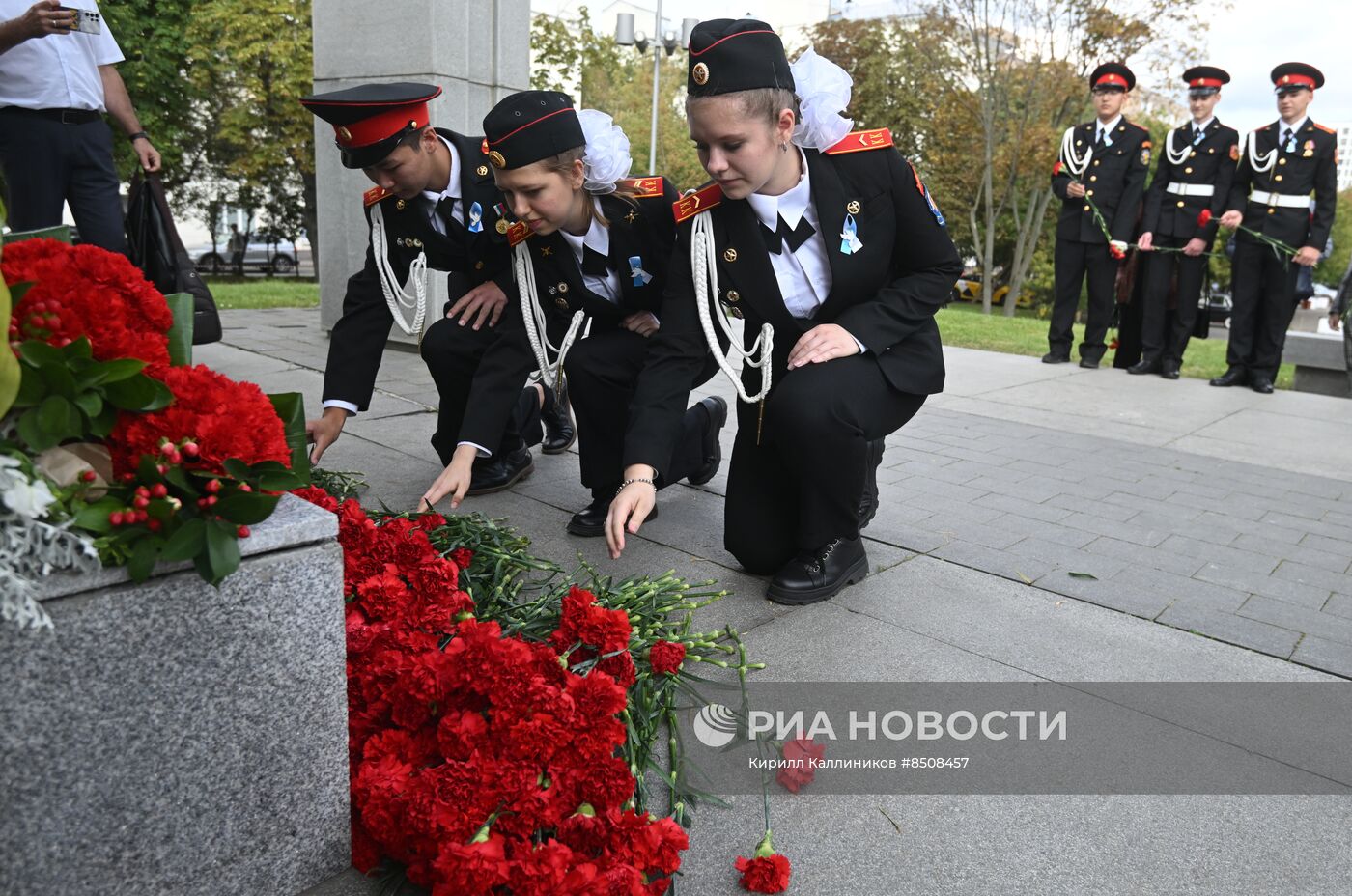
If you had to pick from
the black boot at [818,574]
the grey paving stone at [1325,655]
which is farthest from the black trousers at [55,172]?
the grey paving stone at [1325,655]

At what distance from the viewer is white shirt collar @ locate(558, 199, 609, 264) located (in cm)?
342

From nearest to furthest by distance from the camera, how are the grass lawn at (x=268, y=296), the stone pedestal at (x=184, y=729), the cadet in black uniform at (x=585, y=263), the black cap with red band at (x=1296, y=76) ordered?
the stone pedestal at (x=184, y=729), the cadet in black uniform at (x=585, y=263), the black cap with red band at (x=1296, y=76), the grass lawn at (x=268, y=296)

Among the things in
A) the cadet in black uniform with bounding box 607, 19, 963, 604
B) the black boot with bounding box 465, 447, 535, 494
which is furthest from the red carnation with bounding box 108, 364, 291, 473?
the black boot with bounding box 465, 447, 535, 494

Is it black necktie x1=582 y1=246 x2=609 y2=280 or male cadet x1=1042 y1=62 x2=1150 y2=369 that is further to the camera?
male cadet x1=1042 y1=62 x2=1150 y2=369

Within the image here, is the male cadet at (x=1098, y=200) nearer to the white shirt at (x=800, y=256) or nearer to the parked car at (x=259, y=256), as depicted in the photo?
the white shirt at (x=800, y=256)

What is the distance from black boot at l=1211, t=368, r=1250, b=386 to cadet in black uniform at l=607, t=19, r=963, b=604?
5968 mm

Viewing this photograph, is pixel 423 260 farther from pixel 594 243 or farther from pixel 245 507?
pixel 245 507

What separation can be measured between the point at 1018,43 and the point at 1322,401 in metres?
18.3

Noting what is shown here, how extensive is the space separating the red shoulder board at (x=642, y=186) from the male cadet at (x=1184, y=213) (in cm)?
627

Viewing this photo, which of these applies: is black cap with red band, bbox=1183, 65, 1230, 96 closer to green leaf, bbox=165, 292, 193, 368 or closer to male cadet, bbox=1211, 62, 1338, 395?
male cadet, bbox=1211, 62, 1338, 395

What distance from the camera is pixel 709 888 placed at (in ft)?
5.96

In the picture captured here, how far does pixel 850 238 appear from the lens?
2.98m

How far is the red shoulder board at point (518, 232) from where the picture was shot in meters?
3.44

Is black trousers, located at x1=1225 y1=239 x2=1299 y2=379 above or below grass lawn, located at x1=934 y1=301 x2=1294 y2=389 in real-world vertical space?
above
